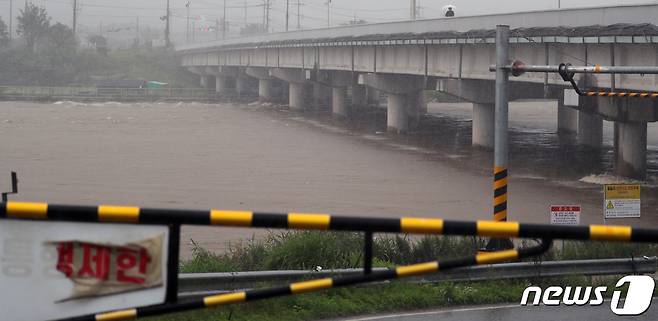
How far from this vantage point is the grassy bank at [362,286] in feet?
40.0

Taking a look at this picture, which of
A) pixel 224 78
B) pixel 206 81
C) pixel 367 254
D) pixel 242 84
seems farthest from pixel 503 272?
pixel 206 81

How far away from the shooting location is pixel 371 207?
29781 mm

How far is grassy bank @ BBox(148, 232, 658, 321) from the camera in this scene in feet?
40.0

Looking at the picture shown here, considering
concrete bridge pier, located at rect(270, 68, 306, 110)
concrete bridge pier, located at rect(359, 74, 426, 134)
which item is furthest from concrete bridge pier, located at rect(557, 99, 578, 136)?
concrete bridge pier, located at rect(270, 68, 306, 110)

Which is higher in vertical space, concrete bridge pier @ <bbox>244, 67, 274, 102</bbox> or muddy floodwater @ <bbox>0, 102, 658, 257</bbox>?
concrete bridge pier @ <bbox>244, 67, 274, 102</bbox>

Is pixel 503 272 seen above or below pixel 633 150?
below

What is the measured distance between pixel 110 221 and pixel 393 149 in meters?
44.5

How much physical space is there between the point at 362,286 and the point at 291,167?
2807 centimetres

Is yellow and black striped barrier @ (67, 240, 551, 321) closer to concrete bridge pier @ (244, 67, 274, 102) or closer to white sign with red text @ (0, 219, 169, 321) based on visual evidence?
white sign with red text @ (0, 219, 169, 321)

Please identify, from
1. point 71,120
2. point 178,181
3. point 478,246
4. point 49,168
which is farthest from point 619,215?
point 71,120

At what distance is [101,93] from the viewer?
97750 millimetres

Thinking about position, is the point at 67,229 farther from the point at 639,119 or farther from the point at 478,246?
the point at 639,119

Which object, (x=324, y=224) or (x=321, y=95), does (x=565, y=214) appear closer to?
Answer: (x=324, y=224)

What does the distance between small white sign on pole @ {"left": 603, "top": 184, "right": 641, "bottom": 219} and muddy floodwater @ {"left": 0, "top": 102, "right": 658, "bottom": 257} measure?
7.01 m
